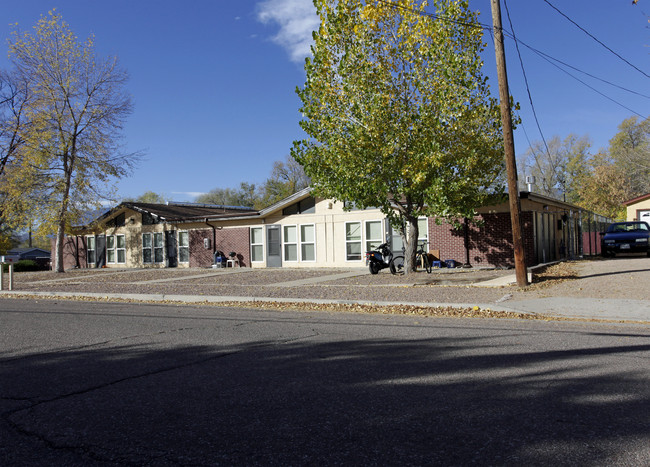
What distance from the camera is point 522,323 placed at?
892 cm

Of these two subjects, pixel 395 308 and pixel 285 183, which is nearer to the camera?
pixel 395 308

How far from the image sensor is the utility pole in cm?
1303

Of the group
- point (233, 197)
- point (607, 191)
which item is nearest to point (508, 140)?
point (607, 191)

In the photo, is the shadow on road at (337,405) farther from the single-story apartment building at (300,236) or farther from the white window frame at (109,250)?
the white window frame at (109,250)

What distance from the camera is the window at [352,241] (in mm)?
24031

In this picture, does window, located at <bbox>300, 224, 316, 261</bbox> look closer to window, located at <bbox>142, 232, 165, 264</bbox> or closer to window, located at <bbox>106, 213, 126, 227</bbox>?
window, located at <bbox>142, 232, 165, 264</bbox>

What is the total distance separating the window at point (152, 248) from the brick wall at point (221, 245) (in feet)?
9.13

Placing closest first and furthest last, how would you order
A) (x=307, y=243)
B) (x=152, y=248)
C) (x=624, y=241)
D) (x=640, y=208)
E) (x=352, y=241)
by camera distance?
(x=624, y=241) < (x=352, y=241) < (x=307, y=243) < (x=152, y=248) < (x=640, y=208)

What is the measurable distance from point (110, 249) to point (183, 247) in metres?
6.95

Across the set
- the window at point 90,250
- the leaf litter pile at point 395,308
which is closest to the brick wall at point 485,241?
the leaf litter pile at point 395,308

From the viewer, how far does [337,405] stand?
14.8 feet

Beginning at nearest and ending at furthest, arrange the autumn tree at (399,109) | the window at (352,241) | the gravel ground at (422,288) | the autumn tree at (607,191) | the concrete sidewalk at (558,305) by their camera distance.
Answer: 1. the concrete sidewalk at (558,305)
2. the gravel ground at (422,288)
3. the autumn tree at (399,109)
4. the window at (352,241)
5. the autumn tree at (607,191)

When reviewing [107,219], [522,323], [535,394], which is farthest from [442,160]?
[107,219]

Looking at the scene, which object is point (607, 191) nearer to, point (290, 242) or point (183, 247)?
point (290, 242)
